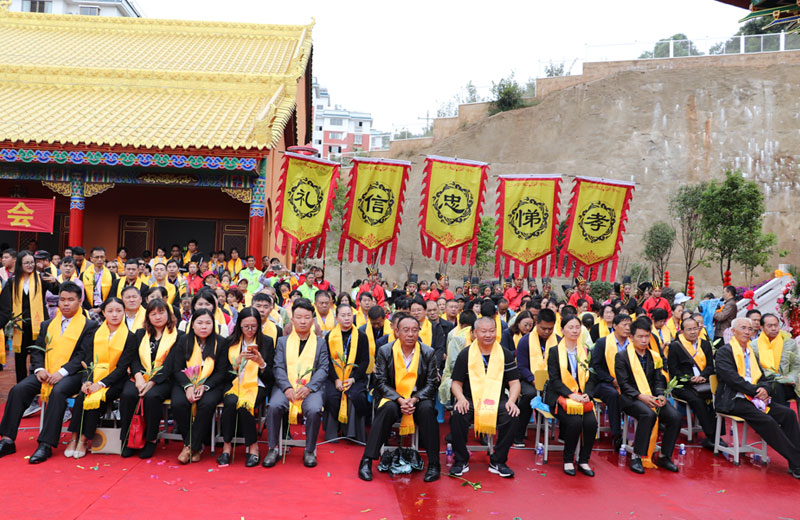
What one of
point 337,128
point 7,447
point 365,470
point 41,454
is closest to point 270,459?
point 365,470

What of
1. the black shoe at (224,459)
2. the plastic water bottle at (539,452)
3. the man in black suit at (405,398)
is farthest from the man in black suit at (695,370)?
the black shoe at (224,459)

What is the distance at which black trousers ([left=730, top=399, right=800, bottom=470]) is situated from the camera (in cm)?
591

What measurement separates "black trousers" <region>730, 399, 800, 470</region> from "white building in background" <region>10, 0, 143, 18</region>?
140 feet

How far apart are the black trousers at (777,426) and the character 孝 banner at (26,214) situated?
12004 millimetres

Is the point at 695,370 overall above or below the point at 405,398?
above

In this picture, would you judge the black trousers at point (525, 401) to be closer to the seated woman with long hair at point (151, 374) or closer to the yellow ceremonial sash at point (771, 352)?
the yellow ceremonial sash at point (771, 352)

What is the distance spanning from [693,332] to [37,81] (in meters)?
15.3

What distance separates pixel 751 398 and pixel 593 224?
3436mm

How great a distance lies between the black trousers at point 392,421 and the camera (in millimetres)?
5398

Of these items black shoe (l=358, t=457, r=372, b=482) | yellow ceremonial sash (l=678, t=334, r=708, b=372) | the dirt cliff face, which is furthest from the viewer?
the dirt cliff face

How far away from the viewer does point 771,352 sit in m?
6.68

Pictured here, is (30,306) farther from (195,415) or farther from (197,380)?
(195,415)

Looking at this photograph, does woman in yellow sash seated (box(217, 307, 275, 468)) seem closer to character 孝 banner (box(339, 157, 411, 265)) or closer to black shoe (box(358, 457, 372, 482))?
black shoe (box(358, 457, 372, 482))

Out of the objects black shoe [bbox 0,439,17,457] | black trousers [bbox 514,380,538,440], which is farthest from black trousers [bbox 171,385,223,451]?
→ black trousers [bbox 514,380,538,440]
